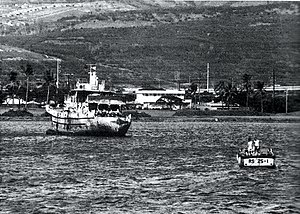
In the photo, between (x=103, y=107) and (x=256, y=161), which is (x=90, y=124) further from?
(x=256, y=161)

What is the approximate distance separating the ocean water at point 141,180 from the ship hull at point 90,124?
1239 cm

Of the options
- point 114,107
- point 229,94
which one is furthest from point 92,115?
point 229,94

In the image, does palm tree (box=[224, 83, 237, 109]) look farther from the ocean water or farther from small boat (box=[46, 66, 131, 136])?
the ocean water

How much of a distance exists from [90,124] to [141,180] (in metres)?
47.4

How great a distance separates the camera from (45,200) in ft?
136

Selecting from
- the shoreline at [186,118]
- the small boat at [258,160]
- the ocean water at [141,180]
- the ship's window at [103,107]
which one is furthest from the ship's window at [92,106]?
the shoreline at [186,118]

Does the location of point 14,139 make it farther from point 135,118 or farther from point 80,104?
point 135,118

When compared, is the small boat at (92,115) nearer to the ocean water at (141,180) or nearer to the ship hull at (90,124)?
the ship hull at (90,124)

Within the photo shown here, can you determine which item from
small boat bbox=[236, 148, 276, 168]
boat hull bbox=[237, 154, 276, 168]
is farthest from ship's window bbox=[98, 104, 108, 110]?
boat hull bbox=[237, 154, 276, 168]

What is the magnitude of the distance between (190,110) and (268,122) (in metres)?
35.2

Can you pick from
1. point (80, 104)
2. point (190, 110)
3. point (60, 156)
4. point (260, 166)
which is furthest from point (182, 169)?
point (190, 110)

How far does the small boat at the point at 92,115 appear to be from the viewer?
94.9 meters

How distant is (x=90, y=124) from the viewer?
96750mm

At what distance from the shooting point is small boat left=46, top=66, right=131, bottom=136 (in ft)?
311
